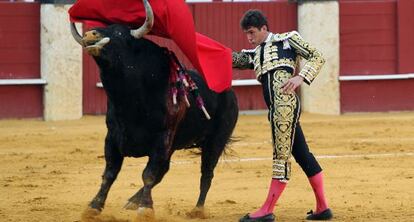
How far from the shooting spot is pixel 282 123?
5.71 m

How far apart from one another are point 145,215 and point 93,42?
2.86 ft

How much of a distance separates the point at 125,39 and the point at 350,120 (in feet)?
25.4

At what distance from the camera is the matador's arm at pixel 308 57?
18.5 ft

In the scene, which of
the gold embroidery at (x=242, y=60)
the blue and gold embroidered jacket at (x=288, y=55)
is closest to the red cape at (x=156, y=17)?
the gold embroidery at (x=242, y=60)

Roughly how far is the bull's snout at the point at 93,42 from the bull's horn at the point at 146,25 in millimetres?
197

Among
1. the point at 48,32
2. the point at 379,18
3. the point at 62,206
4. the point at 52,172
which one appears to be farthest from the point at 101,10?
the point at 379,18

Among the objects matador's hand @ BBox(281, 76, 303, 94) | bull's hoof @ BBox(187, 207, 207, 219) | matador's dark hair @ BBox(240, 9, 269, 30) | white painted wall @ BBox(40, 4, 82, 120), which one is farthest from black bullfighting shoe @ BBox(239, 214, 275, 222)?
white painted wall @ BBox(40, 4, 82, 120)

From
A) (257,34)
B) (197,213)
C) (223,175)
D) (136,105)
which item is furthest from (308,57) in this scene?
(223,175)

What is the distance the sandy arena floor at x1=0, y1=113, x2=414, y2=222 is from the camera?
6328 mm

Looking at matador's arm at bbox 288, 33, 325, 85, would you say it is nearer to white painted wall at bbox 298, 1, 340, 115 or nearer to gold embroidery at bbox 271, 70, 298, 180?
gold embroidery at bbox 271, 70, 298, 180

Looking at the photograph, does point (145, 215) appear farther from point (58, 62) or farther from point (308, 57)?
point (58, 62)

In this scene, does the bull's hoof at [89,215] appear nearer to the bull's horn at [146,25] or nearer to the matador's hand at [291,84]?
the bull's horn at [146,25]

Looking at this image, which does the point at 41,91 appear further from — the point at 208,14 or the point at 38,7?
the point at 208,14

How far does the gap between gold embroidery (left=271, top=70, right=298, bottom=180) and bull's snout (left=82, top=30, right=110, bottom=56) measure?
920 millimetres
